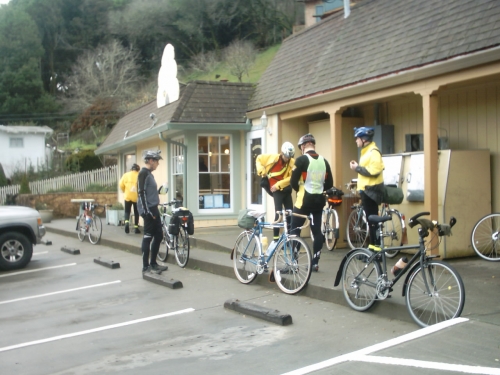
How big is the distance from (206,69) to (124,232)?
1472 inches

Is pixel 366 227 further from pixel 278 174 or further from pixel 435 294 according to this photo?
pixel 435 294

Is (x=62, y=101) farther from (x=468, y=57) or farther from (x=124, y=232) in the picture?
(x=468, y=57)

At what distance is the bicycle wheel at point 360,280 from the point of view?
6238mm

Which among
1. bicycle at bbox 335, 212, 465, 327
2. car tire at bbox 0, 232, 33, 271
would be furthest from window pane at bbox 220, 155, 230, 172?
bicycle at bbox 335, 212, 465, 327

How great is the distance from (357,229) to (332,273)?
183 cm

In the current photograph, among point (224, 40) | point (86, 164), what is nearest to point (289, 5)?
point (224, 40)

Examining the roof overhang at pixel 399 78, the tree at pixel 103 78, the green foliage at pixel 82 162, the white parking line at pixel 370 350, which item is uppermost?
the tree at pixel 103 78

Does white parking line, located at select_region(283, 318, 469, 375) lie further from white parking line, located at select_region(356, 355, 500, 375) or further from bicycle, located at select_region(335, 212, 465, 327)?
bicycle, located at select_region(335, 212, 465, 327)

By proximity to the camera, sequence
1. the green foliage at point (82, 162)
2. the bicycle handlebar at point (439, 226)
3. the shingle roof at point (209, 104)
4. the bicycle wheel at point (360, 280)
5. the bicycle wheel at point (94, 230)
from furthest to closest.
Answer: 1. the green foliage at point (82, 162)
2. the bicycle wheel at point (94, 230)
3. the shingle roof at point (209, 104)
4. the bicycle wheel at point (360, 280)
5. the bicycle handlebar at point (439, 226)

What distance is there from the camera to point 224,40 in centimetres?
5516

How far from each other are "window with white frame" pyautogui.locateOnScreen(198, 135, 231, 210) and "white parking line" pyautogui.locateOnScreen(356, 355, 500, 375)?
373 inches

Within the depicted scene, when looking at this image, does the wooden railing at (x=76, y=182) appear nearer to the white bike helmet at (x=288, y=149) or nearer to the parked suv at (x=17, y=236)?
the parked suv at (x=17, y=236)

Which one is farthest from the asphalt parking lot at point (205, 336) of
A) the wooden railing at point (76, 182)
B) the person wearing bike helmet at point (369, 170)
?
the wooden railing at point (76, 182)

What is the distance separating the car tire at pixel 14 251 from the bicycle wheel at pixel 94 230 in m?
2.85
